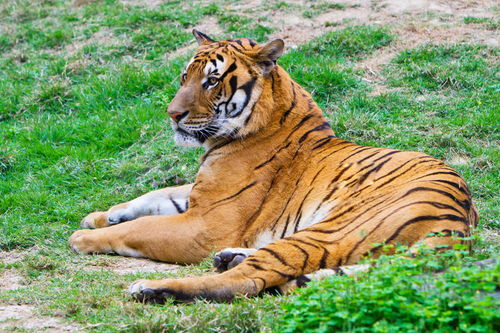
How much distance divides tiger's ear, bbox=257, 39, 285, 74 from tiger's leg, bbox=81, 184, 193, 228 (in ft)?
4.27

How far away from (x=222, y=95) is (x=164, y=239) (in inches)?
44.9

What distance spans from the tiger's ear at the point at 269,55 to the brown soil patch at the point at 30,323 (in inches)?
96.0

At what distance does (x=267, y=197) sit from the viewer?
4.93 m

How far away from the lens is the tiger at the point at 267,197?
3.86 meters

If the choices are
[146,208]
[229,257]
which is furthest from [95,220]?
[229,257]

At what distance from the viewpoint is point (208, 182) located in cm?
505

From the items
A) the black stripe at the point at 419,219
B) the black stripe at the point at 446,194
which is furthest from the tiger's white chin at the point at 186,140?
the black stripe at the point at 419,219

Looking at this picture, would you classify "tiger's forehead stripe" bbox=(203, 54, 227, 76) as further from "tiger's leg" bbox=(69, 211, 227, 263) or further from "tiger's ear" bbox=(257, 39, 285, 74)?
"tiger's leg" bbox=(69, 211, 227, 263)

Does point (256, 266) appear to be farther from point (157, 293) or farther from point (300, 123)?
point (300, 123)

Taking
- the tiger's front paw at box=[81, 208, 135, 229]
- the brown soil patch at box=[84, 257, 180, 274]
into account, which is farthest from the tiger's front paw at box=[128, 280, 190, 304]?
the tiger's front paw at box=[81, 208, 135, 229]

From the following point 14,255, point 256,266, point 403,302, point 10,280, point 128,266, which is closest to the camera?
point 403,302

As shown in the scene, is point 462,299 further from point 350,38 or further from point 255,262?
point 350,38

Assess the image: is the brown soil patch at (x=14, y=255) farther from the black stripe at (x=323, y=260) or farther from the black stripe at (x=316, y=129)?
the black stripe at (x=323, y=260)

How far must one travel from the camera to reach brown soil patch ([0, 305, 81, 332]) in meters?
3.50
